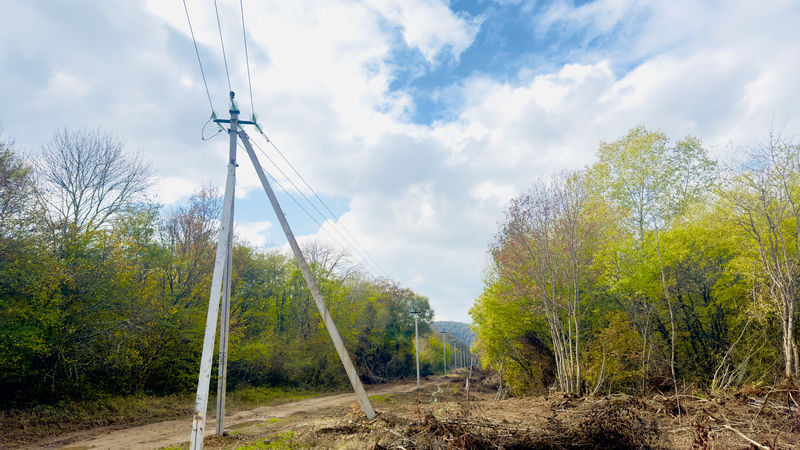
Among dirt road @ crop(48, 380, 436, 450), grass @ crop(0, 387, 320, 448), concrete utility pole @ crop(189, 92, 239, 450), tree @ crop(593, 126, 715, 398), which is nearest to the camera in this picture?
concrete utility pole @ crop(189, 92, 239, 450)

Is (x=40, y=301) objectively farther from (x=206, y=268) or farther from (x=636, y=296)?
(x=636, y=296)

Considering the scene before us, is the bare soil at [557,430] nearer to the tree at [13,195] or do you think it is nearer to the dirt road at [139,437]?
the dirt road at [139,437]

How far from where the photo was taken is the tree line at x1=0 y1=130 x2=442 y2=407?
505 inches

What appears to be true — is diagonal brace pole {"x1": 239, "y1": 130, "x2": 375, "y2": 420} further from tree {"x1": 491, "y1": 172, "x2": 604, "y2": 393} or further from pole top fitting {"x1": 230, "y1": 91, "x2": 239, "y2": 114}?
tree {"x1": 491, "y1": 172, "x2": 604, "y2": 393}

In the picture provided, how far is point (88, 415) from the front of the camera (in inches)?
548

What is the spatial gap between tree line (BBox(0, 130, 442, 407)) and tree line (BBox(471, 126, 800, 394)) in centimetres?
1504

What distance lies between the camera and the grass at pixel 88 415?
11.6m

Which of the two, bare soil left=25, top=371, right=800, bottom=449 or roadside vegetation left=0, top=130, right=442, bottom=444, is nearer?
bare soil left=25, top=371, right=800, bottom=449

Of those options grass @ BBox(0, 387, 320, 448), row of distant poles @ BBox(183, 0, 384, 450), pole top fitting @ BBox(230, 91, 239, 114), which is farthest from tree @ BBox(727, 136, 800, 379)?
grass @ BBox(0, 387, 320, 448)

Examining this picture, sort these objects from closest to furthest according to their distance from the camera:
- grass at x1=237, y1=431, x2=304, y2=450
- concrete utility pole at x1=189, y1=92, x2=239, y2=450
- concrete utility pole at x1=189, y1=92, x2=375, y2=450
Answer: concrete utility pole at x1=189, y1=92, x2=239, y2=450 < concrete utility pole at x1=189, y1=92, x2=375, y2=450 < grass at x1=237, y1=431, x2=304, y2=450

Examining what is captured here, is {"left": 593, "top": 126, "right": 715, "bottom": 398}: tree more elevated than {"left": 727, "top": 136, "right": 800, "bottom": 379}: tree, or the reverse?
{"left": 593, "top": 126, "right": 715, "bottom": 398}: tree

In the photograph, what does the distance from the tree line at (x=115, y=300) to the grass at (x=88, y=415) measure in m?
0.66

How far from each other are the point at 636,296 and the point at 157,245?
71.5 ft

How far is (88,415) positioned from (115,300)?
12.5ft
